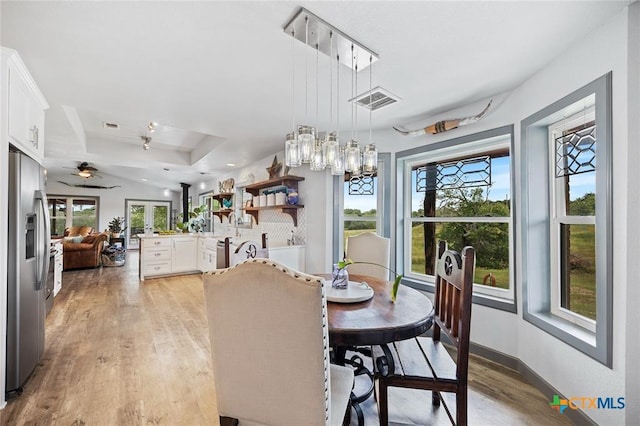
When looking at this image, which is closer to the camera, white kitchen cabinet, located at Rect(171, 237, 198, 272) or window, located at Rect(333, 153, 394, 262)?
window, located at Rect(333, 153, 394, 262)

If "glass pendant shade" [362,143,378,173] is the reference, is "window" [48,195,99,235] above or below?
below

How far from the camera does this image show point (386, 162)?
3365 millimetres

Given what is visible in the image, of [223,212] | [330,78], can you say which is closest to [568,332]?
[330,78]

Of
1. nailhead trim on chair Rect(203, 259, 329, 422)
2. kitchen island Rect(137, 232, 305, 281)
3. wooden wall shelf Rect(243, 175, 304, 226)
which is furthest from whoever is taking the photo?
kitchen island Rect(137, 232, 305, 281)

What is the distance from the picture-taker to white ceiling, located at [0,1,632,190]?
1.48m

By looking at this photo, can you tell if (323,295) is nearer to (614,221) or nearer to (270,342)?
(270,342)

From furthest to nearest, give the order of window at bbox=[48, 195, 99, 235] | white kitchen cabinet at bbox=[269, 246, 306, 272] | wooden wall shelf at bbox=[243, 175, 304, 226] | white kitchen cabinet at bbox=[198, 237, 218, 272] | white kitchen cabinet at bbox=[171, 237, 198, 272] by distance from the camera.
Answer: window at bbox=[48, 195, 99, 235], white kitchen cabinet at bbox=[171, 237, 198, 272], white kitchen cabinet at bbox=[198, 237, 218, 272], wooden wall shelf at bbox=[243, 175, 304, 226], white kitchen cabinet at bbox=[269, 246, 306, 272]

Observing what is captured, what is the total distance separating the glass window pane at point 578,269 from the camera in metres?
1.90

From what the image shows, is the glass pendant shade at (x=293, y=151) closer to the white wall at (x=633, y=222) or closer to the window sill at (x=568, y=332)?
the white wall at (x=633, y=222)

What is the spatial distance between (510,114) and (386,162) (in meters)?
1.29

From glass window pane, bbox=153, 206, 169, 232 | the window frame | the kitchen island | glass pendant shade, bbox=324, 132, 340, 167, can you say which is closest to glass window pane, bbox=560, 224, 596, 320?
the window frame

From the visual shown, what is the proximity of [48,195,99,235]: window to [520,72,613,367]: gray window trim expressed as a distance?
39.1 ft

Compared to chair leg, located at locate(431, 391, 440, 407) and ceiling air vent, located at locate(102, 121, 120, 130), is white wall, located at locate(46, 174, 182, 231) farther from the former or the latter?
chair leg, located at locate(431, 391, 440, 407)

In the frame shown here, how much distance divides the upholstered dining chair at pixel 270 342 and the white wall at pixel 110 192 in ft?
36.9
